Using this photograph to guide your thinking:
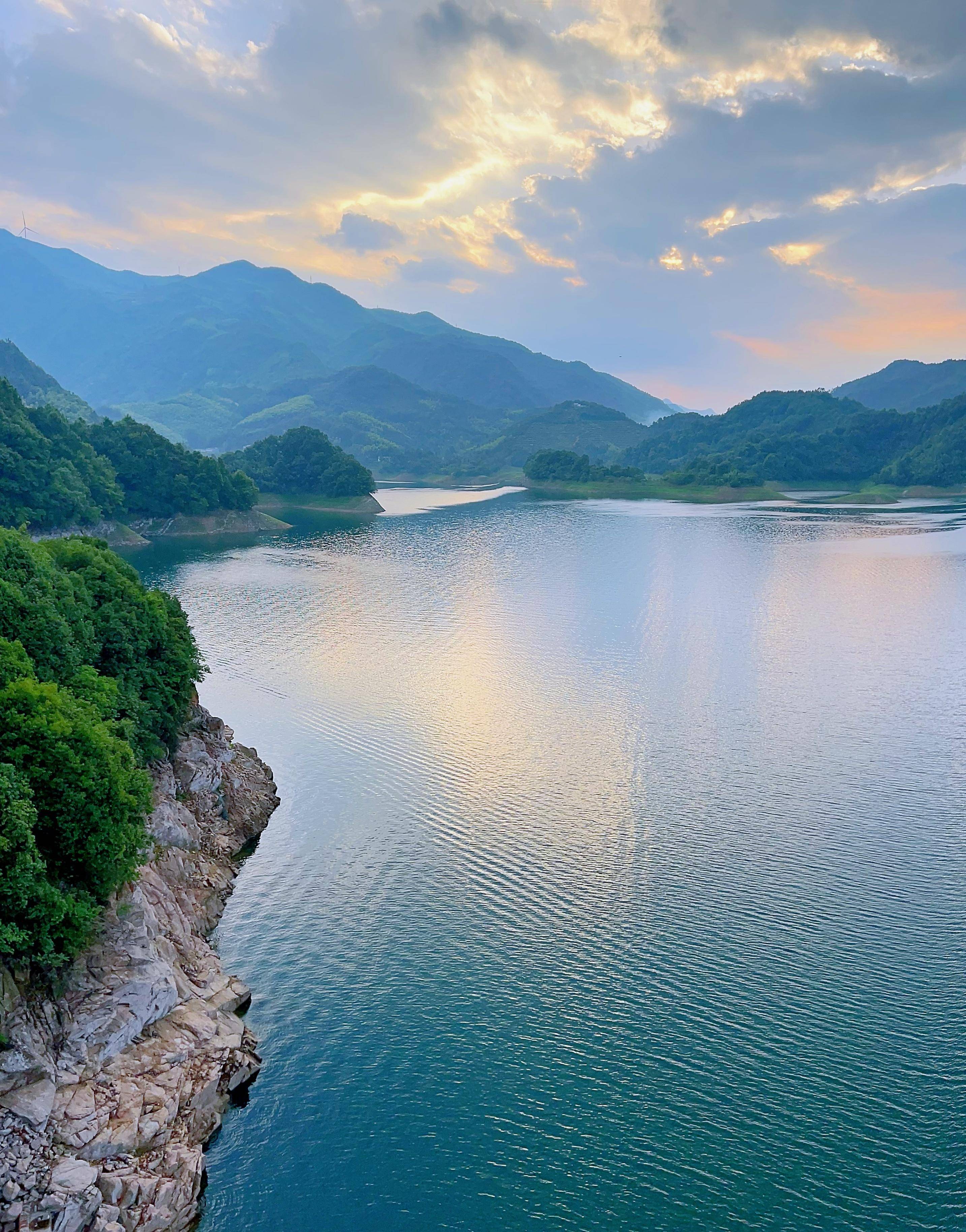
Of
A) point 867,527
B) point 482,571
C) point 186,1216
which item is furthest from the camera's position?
point 867,527

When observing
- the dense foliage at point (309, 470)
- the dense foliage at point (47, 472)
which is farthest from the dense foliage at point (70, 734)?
the dense foliage at point (309, 470)

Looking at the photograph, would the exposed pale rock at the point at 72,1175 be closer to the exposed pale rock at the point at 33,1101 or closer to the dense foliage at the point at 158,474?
the exposed pale rock at the point at 33,1101

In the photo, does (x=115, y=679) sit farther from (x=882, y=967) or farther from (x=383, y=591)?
(x=383, y=591)

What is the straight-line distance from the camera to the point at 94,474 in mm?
124562

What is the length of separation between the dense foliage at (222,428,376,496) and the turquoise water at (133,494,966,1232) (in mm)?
116062

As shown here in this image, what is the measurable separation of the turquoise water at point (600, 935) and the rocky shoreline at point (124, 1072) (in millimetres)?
1196

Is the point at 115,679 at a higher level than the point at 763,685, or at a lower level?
higher

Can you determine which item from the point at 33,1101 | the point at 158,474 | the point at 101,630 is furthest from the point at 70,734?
the point at 158,474

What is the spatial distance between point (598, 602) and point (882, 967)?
188 feet

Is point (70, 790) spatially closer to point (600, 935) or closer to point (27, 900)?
point (27, 900)

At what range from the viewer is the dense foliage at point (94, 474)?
109 m

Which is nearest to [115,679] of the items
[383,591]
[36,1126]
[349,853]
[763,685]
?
[349,853]

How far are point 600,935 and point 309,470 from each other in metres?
164

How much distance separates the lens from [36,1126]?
59.7ft
